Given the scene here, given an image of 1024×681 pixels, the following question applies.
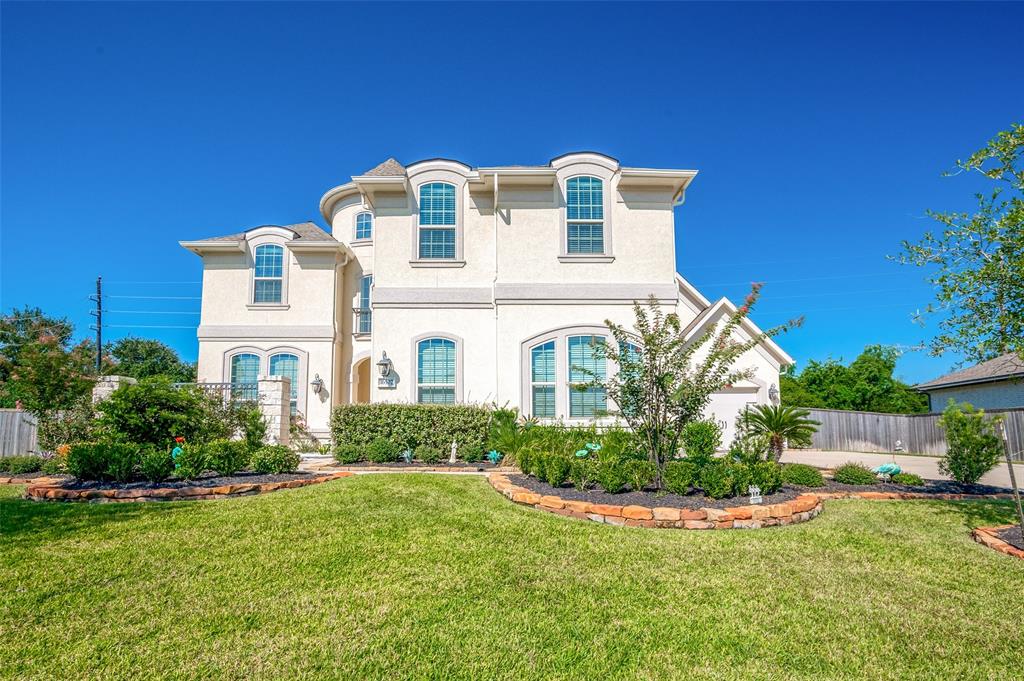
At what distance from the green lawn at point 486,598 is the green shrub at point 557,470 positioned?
1.48 metres

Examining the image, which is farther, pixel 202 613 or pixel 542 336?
pixel 542 336

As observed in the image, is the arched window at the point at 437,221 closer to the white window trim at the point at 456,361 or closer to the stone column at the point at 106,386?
the white window trim at the point at 456,361

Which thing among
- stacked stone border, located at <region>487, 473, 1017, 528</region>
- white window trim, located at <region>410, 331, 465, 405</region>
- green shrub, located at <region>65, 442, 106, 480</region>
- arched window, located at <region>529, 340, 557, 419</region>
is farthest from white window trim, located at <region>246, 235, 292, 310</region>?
stacked stone border, located at <region>487, 473, 1017, 528</region>

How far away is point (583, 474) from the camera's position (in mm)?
7875

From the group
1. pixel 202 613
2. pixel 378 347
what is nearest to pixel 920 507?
pixel 202 613

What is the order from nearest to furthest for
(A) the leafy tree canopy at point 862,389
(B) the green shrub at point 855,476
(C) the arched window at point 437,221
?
1. (B) the green shrub at point 855,476
2. (C) the arched window at point 437,221
3. (A) the leafy tree canopy at point 862,389

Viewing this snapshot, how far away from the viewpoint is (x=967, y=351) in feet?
23.1

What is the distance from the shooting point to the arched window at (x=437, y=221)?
575 inches

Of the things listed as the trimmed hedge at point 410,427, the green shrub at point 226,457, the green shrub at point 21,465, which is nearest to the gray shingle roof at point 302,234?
the trimmed hedge at point 410,427

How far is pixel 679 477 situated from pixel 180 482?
23.4 feet

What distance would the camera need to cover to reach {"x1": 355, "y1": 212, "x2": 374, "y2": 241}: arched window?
18.2 meters

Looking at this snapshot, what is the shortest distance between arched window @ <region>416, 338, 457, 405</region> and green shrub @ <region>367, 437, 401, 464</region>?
222cm

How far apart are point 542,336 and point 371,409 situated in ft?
14.5

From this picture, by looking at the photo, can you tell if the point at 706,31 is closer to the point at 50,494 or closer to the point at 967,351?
the point at 967,351
